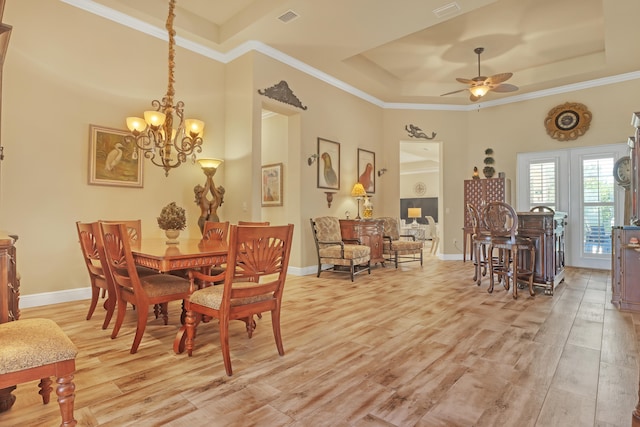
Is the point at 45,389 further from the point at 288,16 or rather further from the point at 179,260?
the point at 288,16

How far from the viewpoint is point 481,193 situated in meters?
7.17

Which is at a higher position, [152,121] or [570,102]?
[570,102]

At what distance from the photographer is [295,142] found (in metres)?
5.63

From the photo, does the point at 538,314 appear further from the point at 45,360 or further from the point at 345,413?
the point at 45,360

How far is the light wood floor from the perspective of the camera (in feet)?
5.36

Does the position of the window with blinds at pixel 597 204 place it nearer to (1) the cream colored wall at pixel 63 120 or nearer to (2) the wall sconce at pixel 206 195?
(2) the wall sconce at pixel 206 195

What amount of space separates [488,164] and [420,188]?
7128 mm

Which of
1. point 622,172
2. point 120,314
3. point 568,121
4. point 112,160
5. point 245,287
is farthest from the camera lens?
point 568,121

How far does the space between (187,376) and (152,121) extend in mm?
2421

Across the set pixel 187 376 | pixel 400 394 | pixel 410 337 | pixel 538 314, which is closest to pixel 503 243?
pixel 538 314

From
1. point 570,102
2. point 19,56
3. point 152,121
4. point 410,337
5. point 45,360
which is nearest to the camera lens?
point 45,360

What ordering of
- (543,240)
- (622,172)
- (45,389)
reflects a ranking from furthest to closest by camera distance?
(622,172) < (543,240) < (45,389)

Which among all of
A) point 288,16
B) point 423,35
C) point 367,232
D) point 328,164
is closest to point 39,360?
point 288,16

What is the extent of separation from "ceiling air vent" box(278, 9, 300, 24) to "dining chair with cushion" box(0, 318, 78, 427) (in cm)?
417
